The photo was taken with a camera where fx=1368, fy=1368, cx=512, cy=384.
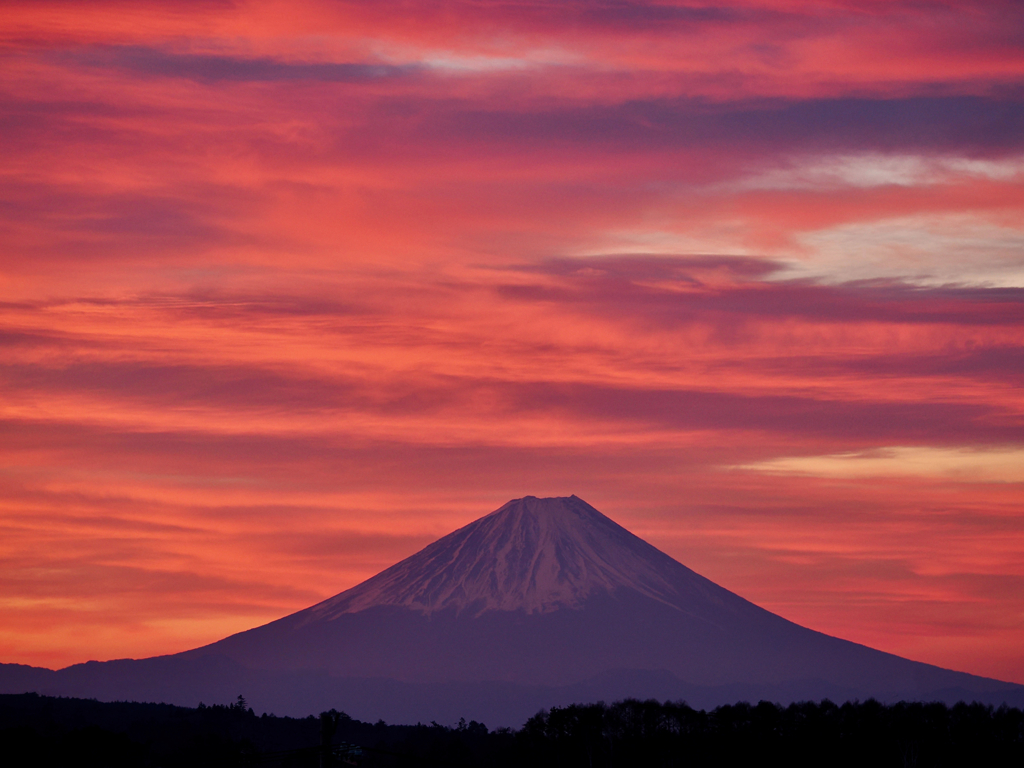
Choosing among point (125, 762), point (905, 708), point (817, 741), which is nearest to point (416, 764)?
point (125, 762)

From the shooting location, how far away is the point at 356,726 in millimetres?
177250

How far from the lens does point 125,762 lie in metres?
82.2

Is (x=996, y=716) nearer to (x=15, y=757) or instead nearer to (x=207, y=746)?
(x=207, y=746)

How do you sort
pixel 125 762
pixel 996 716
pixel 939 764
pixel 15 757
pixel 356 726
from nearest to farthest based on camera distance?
pixel 15 757 < pixel 125 762 < pixel 939 764 < pixel 996 716 < pixel 356 726

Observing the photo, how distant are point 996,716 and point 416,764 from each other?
1581 inches

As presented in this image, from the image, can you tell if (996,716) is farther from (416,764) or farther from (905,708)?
(416,764)

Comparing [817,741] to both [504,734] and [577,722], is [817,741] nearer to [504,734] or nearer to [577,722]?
[577,722]

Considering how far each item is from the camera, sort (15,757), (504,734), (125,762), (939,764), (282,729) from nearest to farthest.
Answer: (15,757) < (125,762) < (939,764) < (504,734) < (282,729)

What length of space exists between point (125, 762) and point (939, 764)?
169 ft

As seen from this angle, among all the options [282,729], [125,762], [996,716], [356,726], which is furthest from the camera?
Result: [356,726]

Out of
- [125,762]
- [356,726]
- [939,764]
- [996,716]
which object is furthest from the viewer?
[356,726]

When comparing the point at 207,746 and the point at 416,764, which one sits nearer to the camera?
the point at 416,764

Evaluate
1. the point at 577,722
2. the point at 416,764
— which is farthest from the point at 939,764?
the point at 416,764

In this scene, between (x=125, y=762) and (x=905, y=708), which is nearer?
(x=125, y=762)
